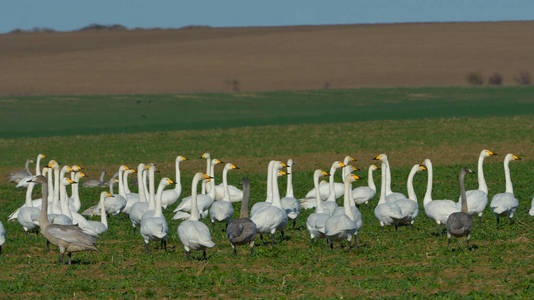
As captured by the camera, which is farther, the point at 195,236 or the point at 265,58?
the point at 265,58

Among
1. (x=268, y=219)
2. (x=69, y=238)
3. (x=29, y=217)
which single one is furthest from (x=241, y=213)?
(x=29, y=217)

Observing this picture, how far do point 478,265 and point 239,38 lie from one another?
410 feet

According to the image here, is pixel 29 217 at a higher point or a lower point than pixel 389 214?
higher

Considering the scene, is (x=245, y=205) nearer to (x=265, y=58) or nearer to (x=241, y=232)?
(x=241, y=232)

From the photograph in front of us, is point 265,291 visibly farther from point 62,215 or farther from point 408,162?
point 408,162

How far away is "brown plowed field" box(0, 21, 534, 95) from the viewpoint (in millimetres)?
107438

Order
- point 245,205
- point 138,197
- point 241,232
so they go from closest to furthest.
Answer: point 241,232
point 245,205
point 138,197

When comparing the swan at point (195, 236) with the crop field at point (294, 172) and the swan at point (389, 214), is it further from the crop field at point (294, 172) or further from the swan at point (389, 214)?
the swan at point (389, 214)

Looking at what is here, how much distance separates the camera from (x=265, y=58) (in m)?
123

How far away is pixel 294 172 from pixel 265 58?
91386 millimetres

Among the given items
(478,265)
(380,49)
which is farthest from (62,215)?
(380,49)

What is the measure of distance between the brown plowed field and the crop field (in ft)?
70.7

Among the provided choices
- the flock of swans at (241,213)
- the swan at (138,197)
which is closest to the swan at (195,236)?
the flock of swans at (241,213)

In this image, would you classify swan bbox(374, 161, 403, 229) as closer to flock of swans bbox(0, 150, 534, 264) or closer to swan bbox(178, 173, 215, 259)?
flock of swans bbox(0, 150, 534, 264)
